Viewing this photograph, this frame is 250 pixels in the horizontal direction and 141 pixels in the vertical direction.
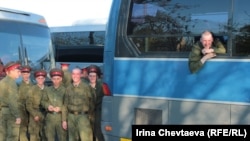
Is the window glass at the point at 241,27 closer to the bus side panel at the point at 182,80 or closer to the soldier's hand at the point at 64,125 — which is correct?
the bus side panel at the point at 182,80

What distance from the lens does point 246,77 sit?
420cm

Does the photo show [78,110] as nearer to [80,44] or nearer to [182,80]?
[182,80]

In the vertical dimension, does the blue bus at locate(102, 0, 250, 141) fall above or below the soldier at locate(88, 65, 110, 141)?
above

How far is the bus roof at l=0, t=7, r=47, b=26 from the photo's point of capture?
862cm

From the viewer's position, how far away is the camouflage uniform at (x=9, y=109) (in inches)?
248

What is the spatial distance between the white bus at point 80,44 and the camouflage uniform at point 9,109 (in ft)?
25.3

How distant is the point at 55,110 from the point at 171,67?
102 inches

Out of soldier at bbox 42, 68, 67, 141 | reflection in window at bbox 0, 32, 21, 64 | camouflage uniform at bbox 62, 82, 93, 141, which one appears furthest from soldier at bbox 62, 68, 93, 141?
reflection in window at bbox 0, 32, 21, 64

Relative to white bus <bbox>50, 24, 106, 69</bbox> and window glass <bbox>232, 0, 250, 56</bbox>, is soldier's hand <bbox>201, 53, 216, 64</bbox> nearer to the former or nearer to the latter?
window glass <bbox>232, 0, 250, 56</bbox>

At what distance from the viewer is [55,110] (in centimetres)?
652

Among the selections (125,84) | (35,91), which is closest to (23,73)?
(35,91)

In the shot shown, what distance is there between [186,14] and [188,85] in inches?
33.3

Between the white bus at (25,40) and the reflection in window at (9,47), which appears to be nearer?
the reflection in window at (9,47)

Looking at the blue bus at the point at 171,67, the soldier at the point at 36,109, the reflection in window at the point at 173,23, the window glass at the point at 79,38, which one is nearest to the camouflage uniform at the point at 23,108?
the soldier at the point at 36,109
